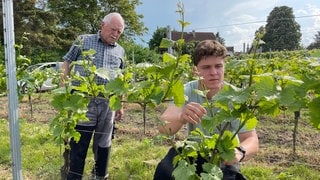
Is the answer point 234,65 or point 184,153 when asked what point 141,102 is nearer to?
point 184,153

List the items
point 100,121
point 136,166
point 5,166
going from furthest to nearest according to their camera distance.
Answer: point 5,166 < point 136,166 < point 100,121

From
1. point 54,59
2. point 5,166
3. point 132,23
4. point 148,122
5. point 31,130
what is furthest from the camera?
point 132,23

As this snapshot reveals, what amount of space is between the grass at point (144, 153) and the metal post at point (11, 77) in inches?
18.1

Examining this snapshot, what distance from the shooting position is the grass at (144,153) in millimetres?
4406

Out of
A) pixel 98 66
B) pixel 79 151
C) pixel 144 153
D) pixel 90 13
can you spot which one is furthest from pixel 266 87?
pixel 90 13

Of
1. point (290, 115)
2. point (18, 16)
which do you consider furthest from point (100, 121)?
point (18, 16)

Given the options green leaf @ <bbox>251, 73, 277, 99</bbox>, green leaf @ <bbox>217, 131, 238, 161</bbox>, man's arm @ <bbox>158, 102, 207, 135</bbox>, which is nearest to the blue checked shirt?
man's arm @ <bbox>158, 102, 207, 135</bbox>

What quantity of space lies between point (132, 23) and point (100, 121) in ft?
107

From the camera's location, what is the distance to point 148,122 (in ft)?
25.8

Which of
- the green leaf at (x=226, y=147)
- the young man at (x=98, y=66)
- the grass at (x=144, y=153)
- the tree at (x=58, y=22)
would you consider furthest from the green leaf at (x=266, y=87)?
the tree at (x=58, y=22)

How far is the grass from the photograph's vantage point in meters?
4.41

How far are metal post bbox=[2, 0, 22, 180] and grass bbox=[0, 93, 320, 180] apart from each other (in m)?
0.46

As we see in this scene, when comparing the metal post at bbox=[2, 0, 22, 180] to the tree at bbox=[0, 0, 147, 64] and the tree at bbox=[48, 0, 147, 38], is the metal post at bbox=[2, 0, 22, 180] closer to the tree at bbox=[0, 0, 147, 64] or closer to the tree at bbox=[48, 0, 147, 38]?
the tree at bbox=[0, 0, 147, 64]

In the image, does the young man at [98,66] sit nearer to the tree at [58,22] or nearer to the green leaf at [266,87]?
the green leaf at [266,87]
